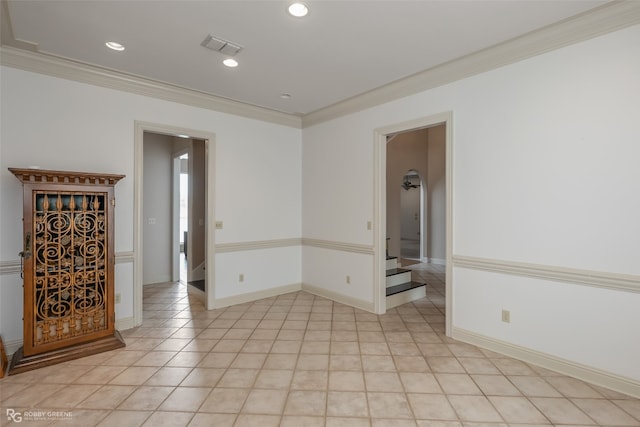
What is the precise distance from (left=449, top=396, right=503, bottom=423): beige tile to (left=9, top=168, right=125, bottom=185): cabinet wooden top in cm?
368

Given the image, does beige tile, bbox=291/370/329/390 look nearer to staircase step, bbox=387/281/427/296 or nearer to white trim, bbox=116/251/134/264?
staircase step, bbox=387/281/427/296

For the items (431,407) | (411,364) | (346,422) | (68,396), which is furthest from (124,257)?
(431,407)

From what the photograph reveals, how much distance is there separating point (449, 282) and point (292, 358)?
1861 millimetres

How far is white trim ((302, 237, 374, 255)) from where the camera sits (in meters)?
4.29

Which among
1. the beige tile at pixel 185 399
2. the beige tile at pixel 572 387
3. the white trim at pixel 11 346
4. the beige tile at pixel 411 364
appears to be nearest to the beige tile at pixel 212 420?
the beige tile at pixel 185 399

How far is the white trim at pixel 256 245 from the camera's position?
4.45m

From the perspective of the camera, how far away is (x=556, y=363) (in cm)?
266

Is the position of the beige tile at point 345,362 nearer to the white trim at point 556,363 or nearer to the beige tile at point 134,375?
the white trim at point 556,363

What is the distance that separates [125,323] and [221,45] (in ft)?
10.6

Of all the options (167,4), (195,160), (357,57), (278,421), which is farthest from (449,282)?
(195,160)

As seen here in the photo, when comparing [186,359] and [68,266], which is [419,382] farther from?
[68,266]

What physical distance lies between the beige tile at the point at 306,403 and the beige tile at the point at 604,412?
1833mm

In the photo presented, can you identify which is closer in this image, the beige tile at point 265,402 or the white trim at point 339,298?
the beige tile at point 265,402

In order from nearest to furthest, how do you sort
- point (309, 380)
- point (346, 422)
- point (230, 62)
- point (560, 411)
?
point (346, 422)
point (560, 411)
point (309, 380)
point (230, 62)
